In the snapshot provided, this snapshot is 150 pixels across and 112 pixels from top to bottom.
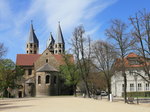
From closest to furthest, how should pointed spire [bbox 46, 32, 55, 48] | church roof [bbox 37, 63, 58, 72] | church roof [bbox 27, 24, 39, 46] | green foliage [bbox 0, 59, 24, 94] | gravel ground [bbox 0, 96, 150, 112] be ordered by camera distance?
gravel ground [bbox 0, 96, 150, 112] < green foliage [bbox 0, 59, 24, 94] < church roof [bbox 37, 63, 58, 72] < church roof [bbox 27, 24, 39, 46] < pointed spire [bbox 46, 32, 55, 48]

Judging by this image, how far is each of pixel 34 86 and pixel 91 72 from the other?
75.1 feet

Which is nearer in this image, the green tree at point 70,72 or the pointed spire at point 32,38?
the green tree at point 70,72

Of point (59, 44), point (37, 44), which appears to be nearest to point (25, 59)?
point (59, 44)

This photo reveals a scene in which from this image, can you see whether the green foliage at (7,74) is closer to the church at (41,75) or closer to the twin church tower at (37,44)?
the church at (41,75)

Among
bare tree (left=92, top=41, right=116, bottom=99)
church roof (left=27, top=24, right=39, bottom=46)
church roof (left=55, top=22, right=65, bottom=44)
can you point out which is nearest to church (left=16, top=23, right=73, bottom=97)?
bare tree (left=92, top=41, right=116, bottom=99)

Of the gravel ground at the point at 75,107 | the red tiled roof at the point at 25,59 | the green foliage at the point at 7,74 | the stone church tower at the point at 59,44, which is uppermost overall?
the stone church tower at the point at 59,44

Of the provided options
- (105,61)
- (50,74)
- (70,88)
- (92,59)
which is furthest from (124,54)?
(70,88)

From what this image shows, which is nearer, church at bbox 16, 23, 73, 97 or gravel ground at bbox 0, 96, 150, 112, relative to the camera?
gravel ground at bbox 0, 96, 150, 112

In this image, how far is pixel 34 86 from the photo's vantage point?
67250 millimetres

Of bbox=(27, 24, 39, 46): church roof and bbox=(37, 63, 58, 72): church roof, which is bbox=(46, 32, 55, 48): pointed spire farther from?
bbox=(37, 63, 58, 72): church roof

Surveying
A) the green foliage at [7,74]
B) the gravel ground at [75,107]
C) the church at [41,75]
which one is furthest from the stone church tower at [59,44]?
the gravel ground at [75,107]

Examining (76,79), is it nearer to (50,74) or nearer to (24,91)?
(50,74)

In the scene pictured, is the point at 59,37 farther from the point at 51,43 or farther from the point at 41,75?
the point at 41,75

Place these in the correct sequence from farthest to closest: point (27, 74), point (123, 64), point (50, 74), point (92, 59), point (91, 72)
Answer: point (27, 74), point (50, 74), point (91, 72), point (92, 59), point (123, 64)
